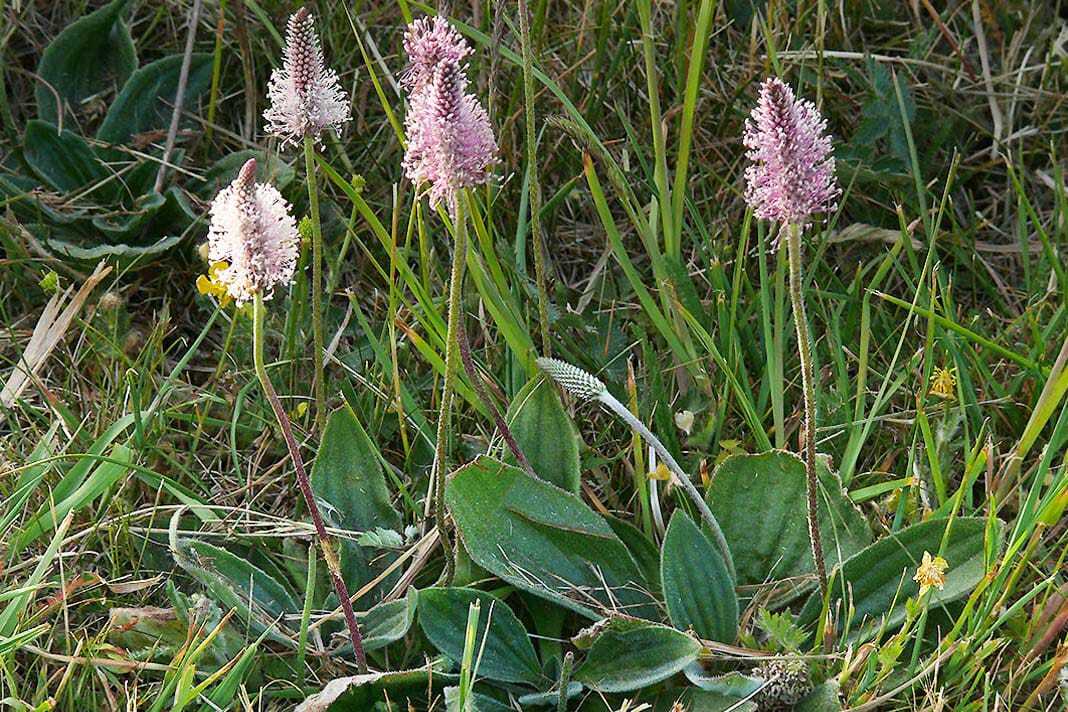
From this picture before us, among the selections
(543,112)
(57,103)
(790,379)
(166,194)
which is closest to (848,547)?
(790,379)

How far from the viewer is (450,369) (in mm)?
1946

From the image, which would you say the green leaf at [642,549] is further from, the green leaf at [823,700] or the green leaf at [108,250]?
the green leaf at [108,250]

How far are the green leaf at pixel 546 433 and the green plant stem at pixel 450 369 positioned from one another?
176 millimetres

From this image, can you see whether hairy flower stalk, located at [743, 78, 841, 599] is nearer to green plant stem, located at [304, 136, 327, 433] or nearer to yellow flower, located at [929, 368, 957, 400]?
yellow flower, located at [929, 368, 957, 400]

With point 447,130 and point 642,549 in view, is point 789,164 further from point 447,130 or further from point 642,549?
point 642,549

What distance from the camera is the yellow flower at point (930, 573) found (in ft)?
6.06

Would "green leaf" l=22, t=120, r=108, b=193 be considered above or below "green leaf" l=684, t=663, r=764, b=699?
above

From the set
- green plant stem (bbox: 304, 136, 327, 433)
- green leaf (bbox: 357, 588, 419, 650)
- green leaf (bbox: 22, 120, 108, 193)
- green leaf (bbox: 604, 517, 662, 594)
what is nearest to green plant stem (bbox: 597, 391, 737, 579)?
green leaf (bbox: 604, 517, 662, 594)

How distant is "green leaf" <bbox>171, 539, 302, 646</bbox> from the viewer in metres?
2.04

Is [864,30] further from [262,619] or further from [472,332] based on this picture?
[262,619]

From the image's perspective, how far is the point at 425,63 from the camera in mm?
1834

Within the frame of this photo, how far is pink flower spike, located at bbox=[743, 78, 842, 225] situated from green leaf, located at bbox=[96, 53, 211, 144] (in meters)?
1.95

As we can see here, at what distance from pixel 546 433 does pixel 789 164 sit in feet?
2.56

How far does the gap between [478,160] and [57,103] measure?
6.22 ft
